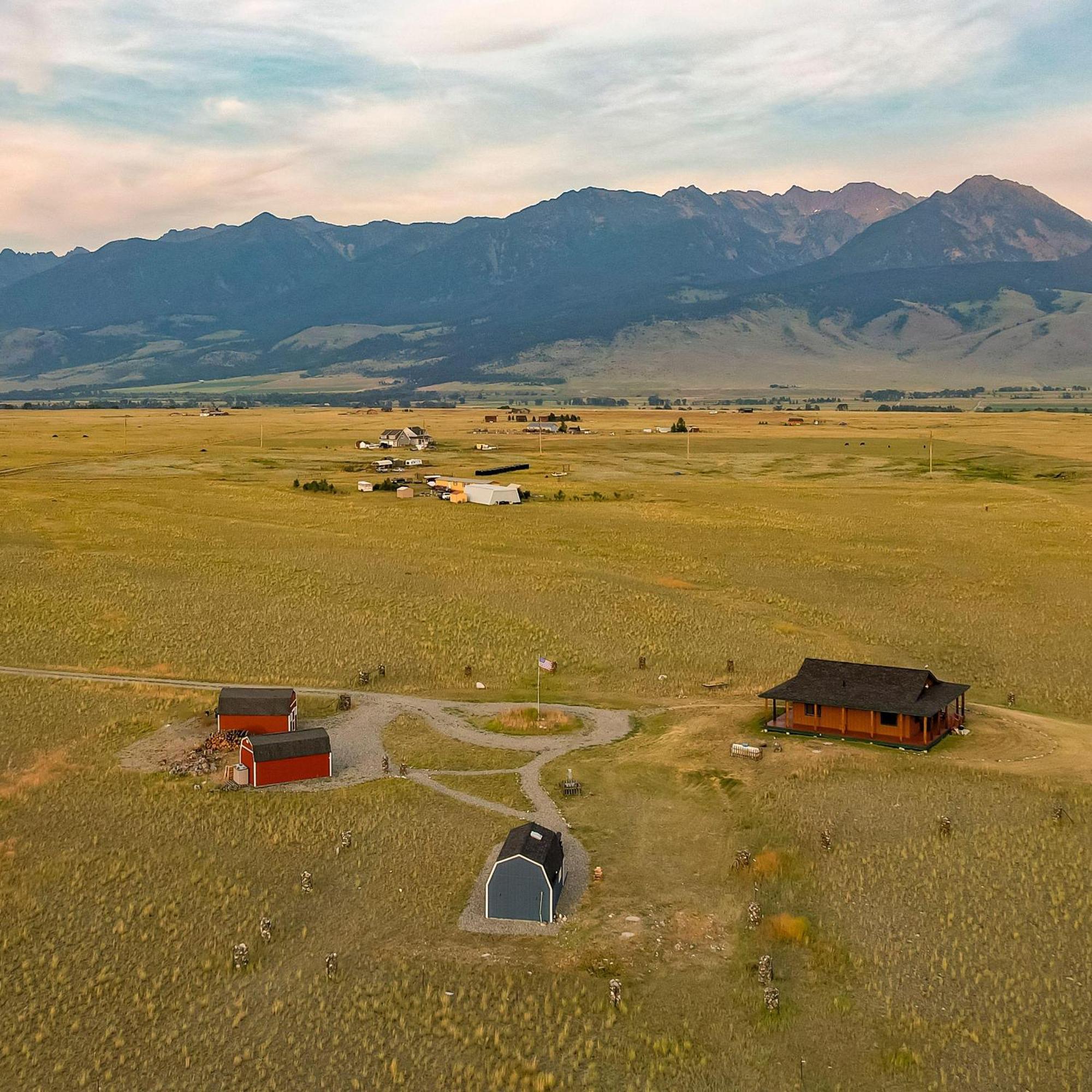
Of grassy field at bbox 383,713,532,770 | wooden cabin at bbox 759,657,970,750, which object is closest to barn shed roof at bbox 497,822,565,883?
grassy field at bbox 383,713,532,770

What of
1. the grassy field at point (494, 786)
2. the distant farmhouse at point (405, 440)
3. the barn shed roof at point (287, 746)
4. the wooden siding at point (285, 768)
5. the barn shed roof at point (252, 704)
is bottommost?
the grassy field at point (494, 786)

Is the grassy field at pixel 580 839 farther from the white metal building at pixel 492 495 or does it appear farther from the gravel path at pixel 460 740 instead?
the white metal building at pixel 492 495

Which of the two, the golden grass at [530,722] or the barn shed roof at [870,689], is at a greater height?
the barn shed roof at [870,689]

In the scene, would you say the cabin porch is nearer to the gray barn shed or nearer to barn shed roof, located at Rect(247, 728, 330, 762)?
the gray barn shed

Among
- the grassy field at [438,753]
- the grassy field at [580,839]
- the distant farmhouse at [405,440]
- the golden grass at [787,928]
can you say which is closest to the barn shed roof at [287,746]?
the grassy field at [580,839]

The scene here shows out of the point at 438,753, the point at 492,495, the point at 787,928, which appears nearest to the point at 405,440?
the point at 492,495

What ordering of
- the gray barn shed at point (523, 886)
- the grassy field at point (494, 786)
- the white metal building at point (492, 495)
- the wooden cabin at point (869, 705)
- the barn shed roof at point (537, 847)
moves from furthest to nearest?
the white metal building at point (492, 495)
the wooden cabin at point (869, 705)
the grassy field at point (494, 786)
the barn shed roof at point (537, 847)
the gray barn shed at point (523, 886)

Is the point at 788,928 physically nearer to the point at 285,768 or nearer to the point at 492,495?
the point at 285,768
